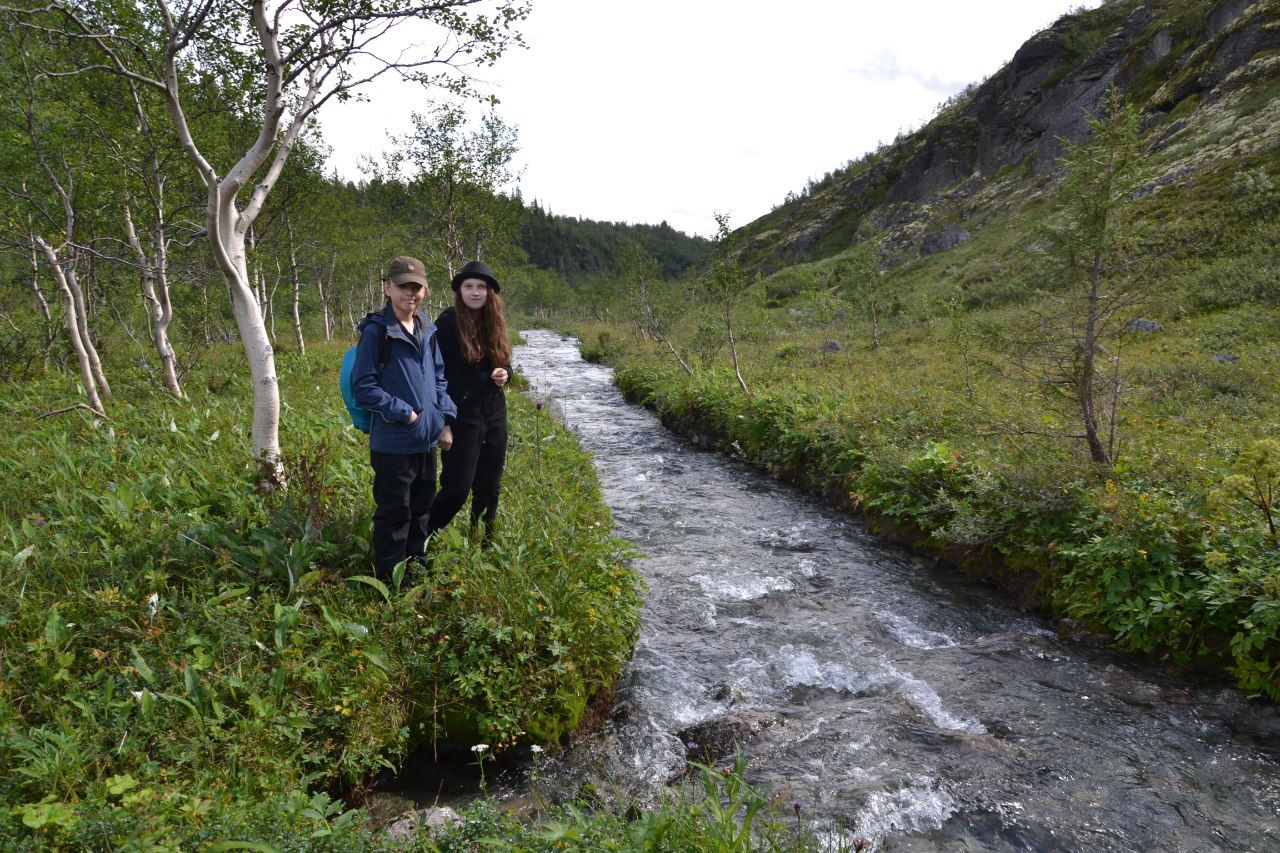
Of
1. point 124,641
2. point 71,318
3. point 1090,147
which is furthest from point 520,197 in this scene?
point 124,641

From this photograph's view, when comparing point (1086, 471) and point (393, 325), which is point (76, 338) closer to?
point (393, 325)

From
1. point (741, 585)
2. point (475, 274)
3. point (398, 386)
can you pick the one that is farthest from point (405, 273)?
point (741, 585)

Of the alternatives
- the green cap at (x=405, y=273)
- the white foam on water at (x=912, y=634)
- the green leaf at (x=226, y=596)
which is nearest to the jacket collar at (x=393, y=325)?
the green cap at (x=405, y=273)

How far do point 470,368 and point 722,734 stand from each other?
3.53 metres

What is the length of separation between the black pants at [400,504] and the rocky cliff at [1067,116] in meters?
17.3

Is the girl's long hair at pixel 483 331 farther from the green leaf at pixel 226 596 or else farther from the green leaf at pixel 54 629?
the green leaf at pixel 54 629

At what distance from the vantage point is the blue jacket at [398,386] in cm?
420

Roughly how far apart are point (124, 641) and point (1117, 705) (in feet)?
23.9

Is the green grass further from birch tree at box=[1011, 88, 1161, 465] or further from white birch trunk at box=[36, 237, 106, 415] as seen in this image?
white birch trunk at box=[36, 237, 106, 415]

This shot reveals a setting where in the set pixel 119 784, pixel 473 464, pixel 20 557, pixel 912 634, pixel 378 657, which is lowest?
pixel 912 634

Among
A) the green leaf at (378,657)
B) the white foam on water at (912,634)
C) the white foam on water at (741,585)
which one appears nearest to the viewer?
the green leaf at (378,657)

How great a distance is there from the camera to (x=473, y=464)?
5141mm

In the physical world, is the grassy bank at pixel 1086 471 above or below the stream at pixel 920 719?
above

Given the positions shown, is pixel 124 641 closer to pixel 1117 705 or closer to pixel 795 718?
pixel 795 718
